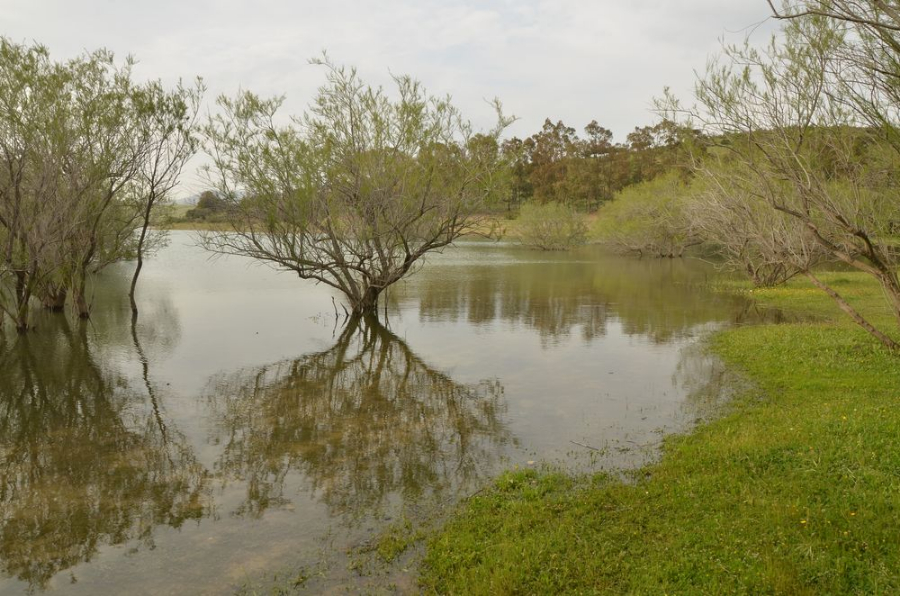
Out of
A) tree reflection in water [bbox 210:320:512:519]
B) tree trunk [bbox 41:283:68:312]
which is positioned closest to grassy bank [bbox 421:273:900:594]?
→ tree reflection in water [bbox 210:320:512:519]

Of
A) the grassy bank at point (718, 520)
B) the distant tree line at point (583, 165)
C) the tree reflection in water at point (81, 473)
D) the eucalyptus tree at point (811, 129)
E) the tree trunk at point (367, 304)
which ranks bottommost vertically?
the tree reflection in water at point (81, 473)

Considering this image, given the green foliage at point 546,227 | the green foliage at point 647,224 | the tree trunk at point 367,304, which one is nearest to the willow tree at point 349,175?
the tree trunk at point 367,304

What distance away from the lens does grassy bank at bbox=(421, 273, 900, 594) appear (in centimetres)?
528

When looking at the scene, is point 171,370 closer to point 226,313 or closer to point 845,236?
point 226,313

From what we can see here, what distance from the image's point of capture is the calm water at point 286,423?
649cm

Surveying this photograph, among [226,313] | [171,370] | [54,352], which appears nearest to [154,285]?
[226,313]

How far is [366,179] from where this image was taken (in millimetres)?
19281

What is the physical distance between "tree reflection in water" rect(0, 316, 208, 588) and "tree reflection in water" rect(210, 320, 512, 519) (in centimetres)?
88

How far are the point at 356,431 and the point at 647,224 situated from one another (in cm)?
4460

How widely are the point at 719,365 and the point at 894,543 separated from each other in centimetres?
860

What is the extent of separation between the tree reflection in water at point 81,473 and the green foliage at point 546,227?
48974mm

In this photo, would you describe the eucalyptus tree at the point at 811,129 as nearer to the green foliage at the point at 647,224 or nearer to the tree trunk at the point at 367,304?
the tree trunk at the point at 367,304

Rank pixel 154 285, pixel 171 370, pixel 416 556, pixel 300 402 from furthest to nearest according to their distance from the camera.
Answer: pixel 154 285
pixel 171 370
pixel 300 402
pixel 416 556

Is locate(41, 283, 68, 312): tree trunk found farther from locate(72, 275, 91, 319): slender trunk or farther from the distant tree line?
the distant tree line
